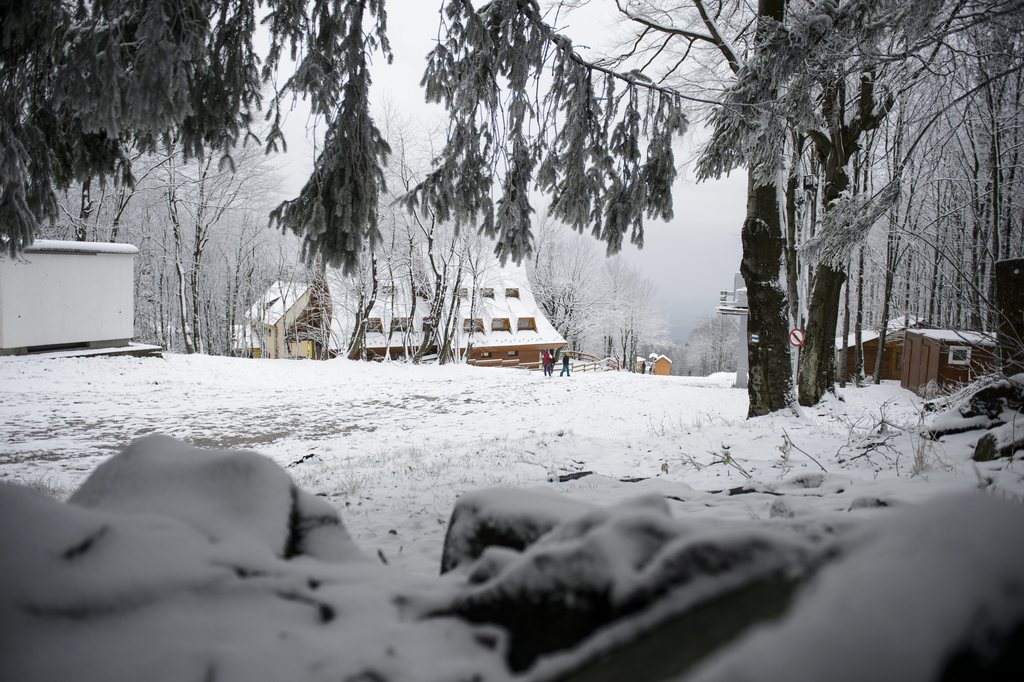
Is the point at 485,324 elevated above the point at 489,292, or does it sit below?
below

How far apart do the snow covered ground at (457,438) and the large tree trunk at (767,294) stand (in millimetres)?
764

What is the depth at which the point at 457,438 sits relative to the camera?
10789mm

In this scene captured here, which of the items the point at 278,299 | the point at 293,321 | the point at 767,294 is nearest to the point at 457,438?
the point at 767,294

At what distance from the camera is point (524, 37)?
5.41 meters

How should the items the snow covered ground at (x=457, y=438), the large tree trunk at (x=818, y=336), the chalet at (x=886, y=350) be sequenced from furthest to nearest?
1. the chalet at (x=886, y=350)
2. the large tree trunk at (x=818, y=336)
3. the snow covered ground at (x=457, y=438)

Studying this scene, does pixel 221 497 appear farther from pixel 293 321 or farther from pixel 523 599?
pixel 293 321

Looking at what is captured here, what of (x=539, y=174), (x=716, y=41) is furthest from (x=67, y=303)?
(x=716, y=41)

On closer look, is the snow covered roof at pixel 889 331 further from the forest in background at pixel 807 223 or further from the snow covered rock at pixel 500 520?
the snow covered rock at pixel 500 520

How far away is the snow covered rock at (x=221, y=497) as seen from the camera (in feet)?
5.92

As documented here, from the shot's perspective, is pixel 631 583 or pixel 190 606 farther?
pixel 190 606

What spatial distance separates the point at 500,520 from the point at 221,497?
3.43ft

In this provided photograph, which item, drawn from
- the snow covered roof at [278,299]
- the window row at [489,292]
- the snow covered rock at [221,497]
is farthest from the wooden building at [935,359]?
the snow covered roof at [278,299]

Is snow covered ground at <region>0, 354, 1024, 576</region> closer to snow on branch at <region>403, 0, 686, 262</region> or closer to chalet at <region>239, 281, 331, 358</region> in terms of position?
snow on branch at <region>403, 0, 686, 262</region>

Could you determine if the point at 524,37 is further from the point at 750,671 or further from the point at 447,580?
the point at 750,671
